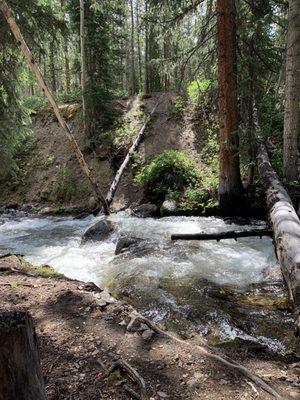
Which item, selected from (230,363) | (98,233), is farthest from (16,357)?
(98,233)

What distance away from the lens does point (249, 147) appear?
10391 millimetres

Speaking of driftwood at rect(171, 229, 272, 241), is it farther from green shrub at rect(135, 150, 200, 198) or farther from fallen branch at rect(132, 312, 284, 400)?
green shrub at rect(135, 150, 200, 198)

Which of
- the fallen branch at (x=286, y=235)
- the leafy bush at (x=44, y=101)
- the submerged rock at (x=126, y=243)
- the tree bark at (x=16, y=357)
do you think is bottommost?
the submerged rock at (x=126, y=243)

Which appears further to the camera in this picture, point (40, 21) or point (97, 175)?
point (97, 175)

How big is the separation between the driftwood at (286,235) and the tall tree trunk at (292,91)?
658 mm

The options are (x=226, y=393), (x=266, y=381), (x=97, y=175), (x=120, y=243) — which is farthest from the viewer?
(x=97, y=175)

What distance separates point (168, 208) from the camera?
38.5ft

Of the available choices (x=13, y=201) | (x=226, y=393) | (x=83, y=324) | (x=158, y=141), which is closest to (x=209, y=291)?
(x=83, y=324)

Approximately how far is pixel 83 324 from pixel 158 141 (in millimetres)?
12382

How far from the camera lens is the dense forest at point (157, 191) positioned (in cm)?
382

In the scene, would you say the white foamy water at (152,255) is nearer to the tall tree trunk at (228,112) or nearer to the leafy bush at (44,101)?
the tall tree trunk at (228,112)

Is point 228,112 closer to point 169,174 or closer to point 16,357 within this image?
point 169,174

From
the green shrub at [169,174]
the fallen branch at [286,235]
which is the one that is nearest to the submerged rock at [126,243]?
the fallen branch at [286,235]

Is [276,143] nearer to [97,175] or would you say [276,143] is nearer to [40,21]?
[97,175]
